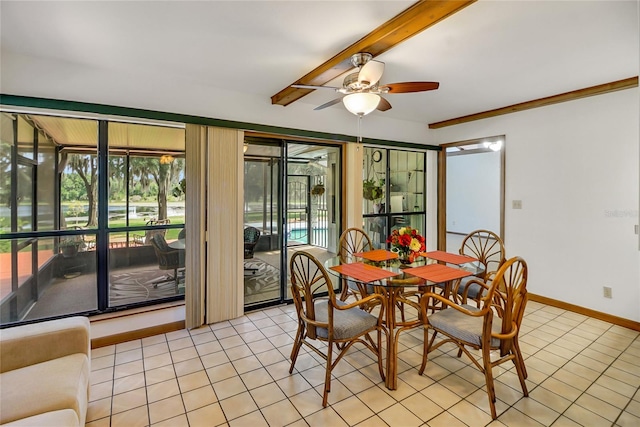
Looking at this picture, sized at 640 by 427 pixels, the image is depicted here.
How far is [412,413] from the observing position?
75.5 inches

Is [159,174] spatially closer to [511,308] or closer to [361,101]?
[361,101]

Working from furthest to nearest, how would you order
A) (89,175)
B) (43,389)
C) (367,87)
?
(89,175) → (367,87) → (43,389)

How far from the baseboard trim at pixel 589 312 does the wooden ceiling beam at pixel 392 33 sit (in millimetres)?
3509

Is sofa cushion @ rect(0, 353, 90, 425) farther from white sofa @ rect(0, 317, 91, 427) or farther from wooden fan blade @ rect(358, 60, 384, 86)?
wooden fan blade @ rect(358, 60, 384, 86)

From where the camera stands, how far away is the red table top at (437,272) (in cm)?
222

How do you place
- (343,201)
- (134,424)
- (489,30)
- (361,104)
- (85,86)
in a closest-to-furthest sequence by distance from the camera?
1. (134,424)
2. (489,30)
3. (361,104)
4. (85,86)
5. (343,201)

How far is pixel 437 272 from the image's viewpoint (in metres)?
2.38

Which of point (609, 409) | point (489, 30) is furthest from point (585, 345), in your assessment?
point (489, 30)

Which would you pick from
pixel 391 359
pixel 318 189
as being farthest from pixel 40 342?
pixel 318 189

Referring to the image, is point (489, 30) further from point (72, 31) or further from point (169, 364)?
point (169, 364)

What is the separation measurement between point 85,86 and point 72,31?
0.64 meters

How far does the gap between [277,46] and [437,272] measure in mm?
2078

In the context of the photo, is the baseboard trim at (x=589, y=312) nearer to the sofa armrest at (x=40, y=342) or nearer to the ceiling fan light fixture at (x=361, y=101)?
the ceiling fan light fixture at (x=361, y=101)

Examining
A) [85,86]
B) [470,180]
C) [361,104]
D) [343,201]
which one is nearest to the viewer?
[361,104]
